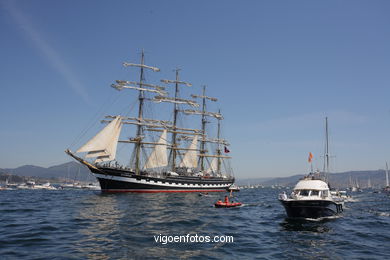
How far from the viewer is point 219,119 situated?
9781 centimetres

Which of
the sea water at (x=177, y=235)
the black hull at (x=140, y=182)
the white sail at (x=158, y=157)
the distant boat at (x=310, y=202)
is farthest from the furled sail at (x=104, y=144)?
the distant boat at (x=310, y=202)

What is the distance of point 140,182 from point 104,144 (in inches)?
424

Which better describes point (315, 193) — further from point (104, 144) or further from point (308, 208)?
point (104, 144)

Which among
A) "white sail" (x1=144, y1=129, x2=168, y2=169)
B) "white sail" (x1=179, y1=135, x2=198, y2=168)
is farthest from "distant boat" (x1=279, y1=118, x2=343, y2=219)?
"white sail" (x1=179, y1=135, x2=198, y2=168)

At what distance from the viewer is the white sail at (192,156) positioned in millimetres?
83375

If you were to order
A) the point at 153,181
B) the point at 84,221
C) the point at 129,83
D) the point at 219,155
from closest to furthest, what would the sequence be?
the point at 84,221
the point at 153,181
the point at 129,83
the point at 219,155

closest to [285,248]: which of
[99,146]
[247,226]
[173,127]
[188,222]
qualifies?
[247,226]

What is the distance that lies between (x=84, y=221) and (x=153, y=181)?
38746 millimetres

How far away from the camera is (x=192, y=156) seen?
8431 centimetres

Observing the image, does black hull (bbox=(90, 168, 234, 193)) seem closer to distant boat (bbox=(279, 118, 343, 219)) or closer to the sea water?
the sea water

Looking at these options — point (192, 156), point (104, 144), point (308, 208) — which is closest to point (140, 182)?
point (104, 144)

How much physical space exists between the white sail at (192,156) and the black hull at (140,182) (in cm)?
1192

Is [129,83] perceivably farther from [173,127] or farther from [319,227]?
[319,227]

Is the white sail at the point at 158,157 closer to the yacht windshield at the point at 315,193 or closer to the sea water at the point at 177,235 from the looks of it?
the sea water at the point at 177,235
